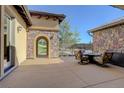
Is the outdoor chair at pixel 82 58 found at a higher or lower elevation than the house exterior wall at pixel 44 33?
lower

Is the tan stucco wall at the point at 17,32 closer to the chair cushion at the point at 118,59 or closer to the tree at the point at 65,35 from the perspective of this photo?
the chair cushion at the point at 118,59

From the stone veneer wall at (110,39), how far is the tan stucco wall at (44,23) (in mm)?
3977

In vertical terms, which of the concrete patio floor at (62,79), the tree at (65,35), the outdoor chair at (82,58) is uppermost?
the tree at (65,35)

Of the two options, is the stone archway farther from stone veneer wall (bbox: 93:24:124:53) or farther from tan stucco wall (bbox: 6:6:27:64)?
stone veneer wall (bbox: 93:24:124:53)

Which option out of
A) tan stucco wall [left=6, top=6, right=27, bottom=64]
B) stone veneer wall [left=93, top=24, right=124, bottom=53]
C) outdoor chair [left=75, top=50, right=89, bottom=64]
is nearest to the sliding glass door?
tan stucco wall [left=6, top=6, right=27, bottom=64]

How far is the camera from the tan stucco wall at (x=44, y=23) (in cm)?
1317

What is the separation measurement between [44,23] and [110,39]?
5751 mm

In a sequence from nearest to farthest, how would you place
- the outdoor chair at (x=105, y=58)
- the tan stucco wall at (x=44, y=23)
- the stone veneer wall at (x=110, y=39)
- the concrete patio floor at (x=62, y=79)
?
1. the concrete patio floor at (x=62, y=79)
2. the outdoor chair at (x=105, y=58)
3. the stone veneer wall at (x=110, y=39)
4. the tan stucco wall at (x=44, y=23)

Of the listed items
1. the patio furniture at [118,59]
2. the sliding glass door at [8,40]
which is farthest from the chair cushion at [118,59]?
the sliding glass door at [8,40]

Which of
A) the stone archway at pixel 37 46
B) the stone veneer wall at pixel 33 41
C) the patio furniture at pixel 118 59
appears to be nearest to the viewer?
the patio furniture at pixel 118 59

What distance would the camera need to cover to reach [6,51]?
6859 mm
